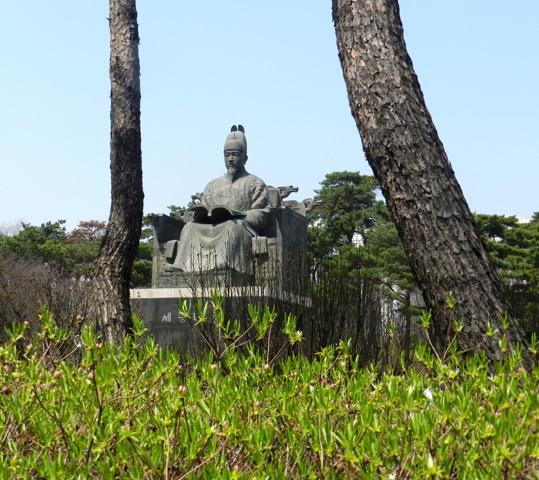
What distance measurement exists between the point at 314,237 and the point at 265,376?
33.3m

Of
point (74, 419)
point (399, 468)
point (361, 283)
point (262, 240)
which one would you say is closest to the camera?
point (399, 468)

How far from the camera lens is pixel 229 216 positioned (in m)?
15.7

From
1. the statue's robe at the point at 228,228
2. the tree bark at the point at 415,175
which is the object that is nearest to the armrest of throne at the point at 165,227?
the statue's robe at the point at 228,228

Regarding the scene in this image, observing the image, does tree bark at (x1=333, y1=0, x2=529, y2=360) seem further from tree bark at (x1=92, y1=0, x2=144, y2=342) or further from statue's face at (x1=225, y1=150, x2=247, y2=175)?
statue's face at (x1=225, y1=150, x2=247, y2=175)

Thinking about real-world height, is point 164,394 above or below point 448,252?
below

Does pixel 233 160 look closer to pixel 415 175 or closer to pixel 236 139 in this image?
pixel 236 139

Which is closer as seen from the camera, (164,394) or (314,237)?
(164,394)

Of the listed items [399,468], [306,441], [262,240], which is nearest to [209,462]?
[306,441]

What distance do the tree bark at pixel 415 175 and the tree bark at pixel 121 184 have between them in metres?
4.08

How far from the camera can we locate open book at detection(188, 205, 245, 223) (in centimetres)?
1560

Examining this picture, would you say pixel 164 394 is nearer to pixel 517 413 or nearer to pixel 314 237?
pixel 517 413

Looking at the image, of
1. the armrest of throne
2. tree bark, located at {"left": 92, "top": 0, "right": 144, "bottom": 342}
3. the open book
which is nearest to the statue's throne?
the armrest of throne

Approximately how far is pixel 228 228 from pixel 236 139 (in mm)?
2360

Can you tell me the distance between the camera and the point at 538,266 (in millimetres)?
28359
